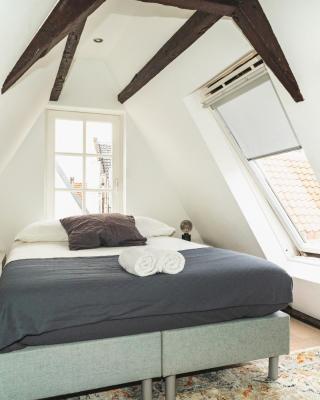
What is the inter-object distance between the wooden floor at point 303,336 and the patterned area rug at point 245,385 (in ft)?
0.94

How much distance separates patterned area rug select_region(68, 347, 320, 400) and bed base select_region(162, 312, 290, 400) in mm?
104

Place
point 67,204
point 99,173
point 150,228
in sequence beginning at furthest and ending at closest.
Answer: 1. point 99,173
2. point 67,204
3. point 150,228

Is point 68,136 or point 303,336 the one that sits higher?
point 68,136

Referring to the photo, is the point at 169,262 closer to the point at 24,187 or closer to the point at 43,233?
the point at 43,233

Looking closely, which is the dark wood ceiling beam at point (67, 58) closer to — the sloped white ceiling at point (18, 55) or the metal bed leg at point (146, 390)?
the sloped white ceiling at point (18, 55)

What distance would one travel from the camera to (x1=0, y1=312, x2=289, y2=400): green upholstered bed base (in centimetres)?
166

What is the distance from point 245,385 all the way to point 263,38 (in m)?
1.90

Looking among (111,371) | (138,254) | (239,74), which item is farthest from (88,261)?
(239,74)

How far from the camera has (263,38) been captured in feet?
6.50

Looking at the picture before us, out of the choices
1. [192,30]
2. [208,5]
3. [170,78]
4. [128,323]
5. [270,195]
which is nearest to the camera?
[128,323]

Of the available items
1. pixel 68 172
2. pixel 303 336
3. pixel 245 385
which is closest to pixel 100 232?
pixel 68 172

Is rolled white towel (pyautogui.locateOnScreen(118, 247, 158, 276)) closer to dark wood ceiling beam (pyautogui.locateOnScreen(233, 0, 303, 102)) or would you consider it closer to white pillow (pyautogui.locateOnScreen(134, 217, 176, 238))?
dark wood ceiling beam (pyautogui.locateOnScreen(233, 0, 303, 102))

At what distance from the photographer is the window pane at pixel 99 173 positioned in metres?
4.06

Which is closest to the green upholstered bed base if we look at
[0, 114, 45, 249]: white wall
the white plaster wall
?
the white plaster wall
